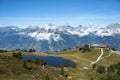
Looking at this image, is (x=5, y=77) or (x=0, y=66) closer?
(x=5, y=77)

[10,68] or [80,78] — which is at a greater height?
[10,68]

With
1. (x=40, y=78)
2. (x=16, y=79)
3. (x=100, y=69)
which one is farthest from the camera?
(x=100, y=69)

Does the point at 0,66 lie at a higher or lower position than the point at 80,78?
higher

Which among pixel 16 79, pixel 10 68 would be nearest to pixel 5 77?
pixel 16 79

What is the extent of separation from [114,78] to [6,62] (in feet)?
165

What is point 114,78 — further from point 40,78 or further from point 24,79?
point 24,79

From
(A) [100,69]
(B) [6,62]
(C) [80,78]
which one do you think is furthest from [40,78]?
(A) [100,69]

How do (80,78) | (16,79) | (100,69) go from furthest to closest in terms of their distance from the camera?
(100,69), (80,78), (16,79)

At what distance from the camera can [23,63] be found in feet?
420

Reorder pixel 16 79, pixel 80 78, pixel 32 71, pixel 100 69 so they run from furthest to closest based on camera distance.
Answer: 1. pixel 100 69
2. pixel 80 78
3. pixel 32 71
4. pixel 16 79

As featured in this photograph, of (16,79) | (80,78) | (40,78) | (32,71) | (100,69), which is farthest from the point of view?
(100,69)

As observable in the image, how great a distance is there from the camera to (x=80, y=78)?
14475cm

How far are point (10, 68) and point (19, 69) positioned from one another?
12.5ft

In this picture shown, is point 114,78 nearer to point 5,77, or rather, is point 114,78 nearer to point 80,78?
point 80,78
